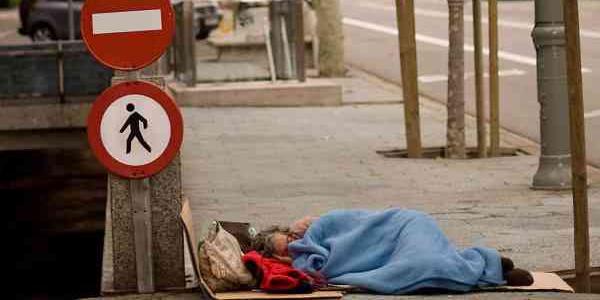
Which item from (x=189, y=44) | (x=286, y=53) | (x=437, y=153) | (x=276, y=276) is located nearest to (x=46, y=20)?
(x=286, y=53)

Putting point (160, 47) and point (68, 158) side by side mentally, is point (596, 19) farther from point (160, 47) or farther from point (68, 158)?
point (160, 47)

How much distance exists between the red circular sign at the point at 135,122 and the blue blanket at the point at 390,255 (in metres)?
0.81

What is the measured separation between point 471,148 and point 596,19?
16.6 meters

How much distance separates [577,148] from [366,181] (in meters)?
4.81

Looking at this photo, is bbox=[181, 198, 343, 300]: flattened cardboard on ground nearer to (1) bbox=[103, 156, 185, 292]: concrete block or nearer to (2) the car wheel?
(1) bbox=[103, 156, 185, 292]: concrete block

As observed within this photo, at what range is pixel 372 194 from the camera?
1200 centimetres

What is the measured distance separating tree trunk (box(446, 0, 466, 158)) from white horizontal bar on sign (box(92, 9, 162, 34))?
6.34 metres

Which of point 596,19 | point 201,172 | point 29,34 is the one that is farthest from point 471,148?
point 29,34

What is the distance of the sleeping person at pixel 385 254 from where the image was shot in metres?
7.98

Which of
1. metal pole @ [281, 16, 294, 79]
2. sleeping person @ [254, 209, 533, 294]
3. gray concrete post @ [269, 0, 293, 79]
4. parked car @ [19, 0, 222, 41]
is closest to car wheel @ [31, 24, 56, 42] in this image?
parked car @ [19, 0, 222, 41]

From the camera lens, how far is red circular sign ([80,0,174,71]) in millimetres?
8125

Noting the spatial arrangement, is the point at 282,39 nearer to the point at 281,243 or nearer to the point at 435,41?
the point at 435,41

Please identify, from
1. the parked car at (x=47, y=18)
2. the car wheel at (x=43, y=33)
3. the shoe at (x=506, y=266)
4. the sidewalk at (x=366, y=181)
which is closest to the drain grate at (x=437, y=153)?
the sidewalk at (x=366, y=181)

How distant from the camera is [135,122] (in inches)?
320
